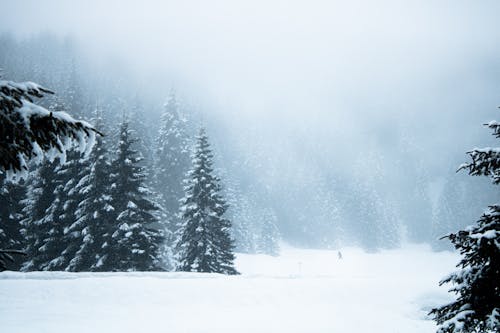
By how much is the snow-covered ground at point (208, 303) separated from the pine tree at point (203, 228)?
25.9ft

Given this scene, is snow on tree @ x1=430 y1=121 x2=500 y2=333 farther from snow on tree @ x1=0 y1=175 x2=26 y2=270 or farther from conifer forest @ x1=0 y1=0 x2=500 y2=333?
snow on tree @ x1=0 y1=175 x2=26 y2=270

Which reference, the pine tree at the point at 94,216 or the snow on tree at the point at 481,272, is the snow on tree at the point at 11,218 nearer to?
the pine tree at the point at 94,216

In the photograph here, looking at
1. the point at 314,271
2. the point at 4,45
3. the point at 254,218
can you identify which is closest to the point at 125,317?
the point at 314,271

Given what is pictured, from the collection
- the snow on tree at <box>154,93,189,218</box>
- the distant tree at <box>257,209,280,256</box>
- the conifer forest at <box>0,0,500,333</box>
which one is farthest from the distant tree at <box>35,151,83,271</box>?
the distant tree at <box>257,209,280,256</box>

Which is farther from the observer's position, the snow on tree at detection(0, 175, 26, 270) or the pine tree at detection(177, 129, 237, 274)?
the pine tree at detection(177, 129, 237, 274)

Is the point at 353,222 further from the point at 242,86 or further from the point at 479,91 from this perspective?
the point at 479,91

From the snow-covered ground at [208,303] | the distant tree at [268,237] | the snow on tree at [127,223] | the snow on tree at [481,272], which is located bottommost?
the snow on tree at [481,272]

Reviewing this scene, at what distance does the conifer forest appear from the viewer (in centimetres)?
584

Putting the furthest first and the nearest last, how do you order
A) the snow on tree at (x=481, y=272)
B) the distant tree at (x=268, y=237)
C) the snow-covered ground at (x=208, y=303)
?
1. the distant tree at (x=268, y=237)
2. the snow-covered ground at (x=208, y=303)
3. the snow on tree at (x=481, y=272)

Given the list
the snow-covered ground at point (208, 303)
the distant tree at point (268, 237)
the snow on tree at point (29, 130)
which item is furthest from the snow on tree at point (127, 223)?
the distant tree at point (268, 237)

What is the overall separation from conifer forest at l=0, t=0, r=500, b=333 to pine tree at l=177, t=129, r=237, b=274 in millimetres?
111

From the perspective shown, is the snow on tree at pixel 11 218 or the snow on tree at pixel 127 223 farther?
A: the snow on tree at pixel 11 218

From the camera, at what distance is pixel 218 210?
27422 millimetres

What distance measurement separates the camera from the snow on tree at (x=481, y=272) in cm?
517
